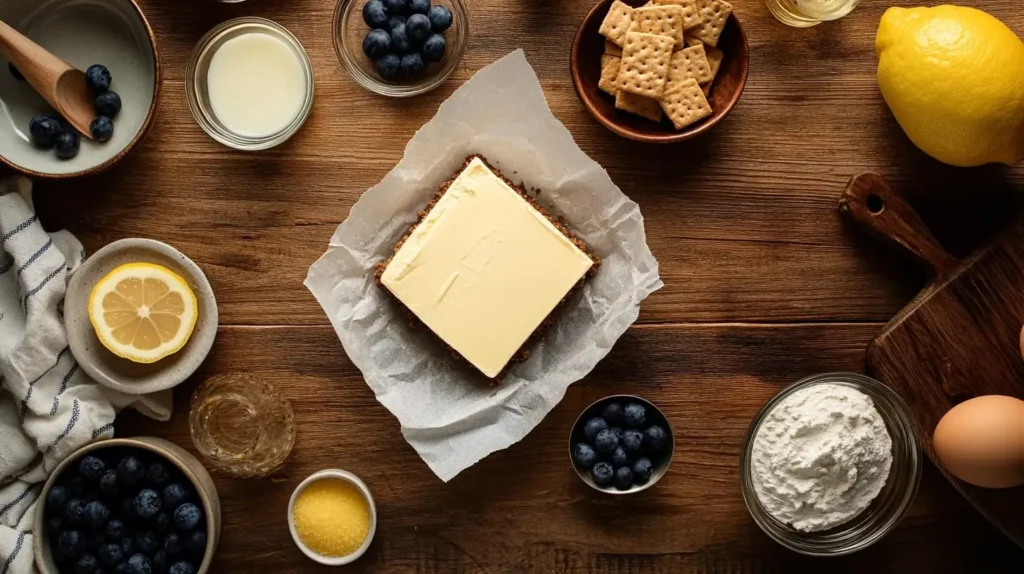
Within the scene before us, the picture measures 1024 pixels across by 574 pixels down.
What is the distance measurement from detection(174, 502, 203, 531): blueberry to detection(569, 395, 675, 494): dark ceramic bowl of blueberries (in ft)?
2.77

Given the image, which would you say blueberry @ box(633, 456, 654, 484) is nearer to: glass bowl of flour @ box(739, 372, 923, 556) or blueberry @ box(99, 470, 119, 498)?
glass bowl of flour @ box(739, 372, 923, 556)

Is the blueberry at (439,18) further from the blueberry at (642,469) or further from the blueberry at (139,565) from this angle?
the blueberry at (139,565)

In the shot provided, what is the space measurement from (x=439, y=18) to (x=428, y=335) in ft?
2.40

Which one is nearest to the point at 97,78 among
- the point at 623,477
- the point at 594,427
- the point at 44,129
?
the point at 44,129

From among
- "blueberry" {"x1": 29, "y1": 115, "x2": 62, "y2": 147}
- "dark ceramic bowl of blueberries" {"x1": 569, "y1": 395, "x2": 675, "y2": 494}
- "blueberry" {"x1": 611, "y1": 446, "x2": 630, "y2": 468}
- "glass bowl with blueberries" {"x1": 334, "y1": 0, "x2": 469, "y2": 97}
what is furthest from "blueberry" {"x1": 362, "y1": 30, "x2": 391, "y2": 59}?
"blueberry" {"x1": 611, "y1": 446, "x2": 630, "y2": 468}

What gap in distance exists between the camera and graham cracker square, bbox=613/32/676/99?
1.93 m

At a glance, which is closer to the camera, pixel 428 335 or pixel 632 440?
pixel 632 440

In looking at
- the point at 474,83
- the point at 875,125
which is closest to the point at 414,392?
the point at 474,83

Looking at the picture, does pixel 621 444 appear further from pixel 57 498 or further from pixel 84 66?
pixel 84 66

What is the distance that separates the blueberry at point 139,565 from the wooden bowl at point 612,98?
141 cm

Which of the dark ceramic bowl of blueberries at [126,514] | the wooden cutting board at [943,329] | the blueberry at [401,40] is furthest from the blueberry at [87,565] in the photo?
the wooden cutting board at [943,329]

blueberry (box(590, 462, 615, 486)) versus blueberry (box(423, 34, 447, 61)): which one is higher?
blueberry (box(423, 34, 447, 61))

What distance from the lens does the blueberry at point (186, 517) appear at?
1.89 metres

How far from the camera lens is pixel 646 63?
6.35 feet
